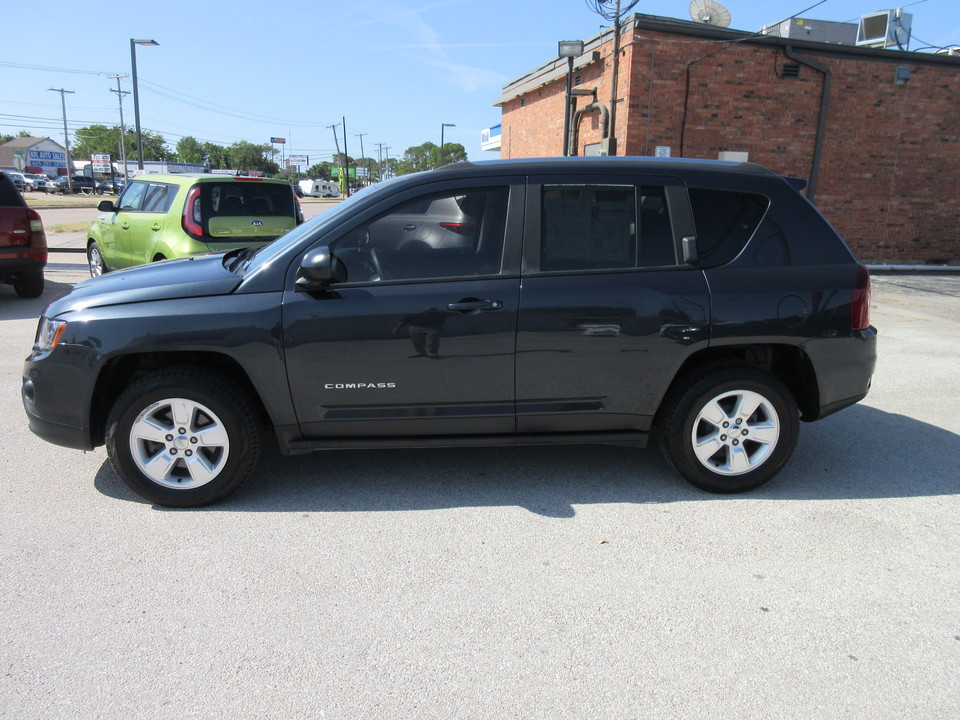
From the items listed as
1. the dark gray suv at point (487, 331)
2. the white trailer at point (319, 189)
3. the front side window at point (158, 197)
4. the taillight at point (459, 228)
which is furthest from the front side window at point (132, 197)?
the white trailer at point (319, 189)

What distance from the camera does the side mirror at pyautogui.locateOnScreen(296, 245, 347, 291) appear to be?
3.48 meters

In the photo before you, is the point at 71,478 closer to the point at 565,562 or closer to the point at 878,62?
the point at 565,562

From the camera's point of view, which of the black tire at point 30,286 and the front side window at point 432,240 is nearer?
the front side window at point 432,240

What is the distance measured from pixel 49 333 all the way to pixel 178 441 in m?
0.93

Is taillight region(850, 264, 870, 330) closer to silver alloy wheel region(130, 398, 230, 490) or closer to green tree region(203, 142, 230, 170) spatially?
silver alloy wheel region(130, 398, 230, 490)

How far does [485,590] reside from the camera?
3.02 m

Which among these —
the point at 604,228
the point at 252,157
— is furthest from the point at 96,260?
the point at 252,157

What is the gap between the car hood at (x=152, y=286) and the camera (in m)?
3.64

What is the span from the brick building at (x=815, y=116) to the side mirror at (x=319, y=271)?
1299cm

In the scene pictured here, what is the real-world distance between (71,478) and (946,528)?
486cm

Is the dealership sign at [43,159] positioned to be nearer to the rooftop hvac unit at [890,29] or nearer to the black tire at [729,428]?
the rooftop hvac unit at [890,29]

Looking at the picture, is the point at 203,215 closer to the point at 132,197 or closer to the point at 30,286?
the point at 132,197

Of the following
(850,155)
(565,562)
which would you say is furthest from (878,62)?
(565,562)

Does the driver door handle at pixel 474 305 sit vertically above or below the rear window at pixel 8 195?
below
